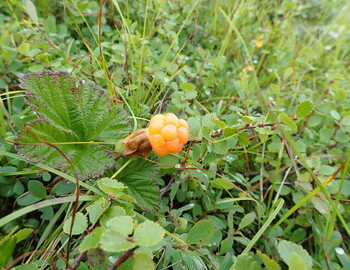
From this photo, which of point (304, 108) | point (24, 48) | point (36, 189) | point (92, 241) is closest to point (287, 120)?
point (304, 108)

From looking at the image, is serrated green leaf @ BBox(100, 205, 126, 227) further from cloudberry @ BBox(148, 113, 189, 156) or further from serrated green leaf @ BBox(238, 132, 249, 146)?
serrated green leaf @ BBox(238, 132, 249, 146)

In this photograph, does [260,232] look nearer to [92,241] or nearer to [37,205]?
[92,241]

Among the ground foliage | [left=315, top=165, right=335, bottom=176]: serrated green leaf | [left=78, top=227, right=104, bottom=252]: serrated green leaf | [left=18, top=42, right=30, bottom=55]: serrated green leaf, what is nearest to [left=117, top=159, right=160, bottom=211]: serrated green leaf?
the ground foliage

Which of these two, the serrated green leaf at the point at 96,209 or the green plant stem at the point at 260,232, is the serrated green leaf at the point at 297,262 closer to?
the green plant stem at the point at 260,232

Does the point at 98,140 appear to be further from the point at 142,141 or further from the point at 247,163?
the point at 247,163

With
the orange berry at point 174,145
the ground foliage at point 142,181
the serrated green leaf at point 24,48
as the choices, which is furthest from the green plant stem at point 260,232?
the serrated green leaf at point 24,48

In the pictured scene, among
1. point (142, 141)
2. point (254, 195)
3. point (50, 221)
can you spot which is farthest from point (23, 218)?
point (254, 195)
